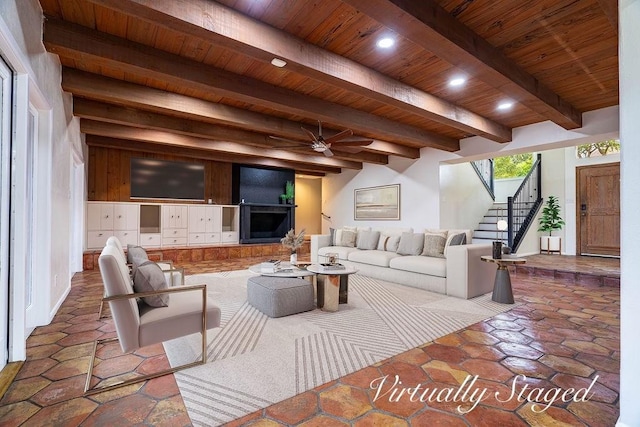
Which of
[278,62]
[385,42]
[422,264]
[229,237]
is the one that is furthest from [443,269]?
[229,237]

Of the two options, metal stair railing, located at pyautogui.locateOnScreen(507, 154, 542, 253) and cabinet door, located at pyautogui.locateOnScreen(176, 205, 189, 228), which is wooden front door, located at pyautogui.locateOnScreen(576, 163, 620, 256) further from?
cabinet door, located at pyautogui.locateOnScreen(176, 205, 189, 228)

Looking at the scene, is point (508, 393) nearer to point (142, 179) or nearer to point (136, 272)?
point (136, 272)

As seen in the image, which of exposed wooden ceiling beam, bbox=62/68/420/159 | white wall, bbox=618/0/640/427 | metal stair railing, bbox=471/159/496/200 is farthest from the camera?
metal stair railing, bbox=471/159/496/200

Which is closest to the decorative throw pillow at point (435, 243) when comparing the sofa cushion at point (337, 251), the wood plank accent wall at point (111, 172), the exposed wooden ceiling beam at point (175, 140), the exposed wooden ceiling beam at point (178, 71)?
the sofa cushion at point (337, 251)

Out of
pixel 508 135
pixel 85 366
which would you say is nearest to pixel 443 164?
pixel 508 135

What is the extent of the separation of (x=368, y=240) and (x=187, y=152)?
15.9ft

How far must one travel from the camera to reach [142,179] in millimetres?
7324

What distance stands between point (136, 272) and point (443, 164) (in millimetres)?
6740

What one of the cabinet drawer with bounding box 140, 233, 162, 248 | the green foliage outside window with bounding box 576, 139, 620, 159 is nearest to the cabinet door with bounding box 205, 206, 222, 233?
the cabinet drawer with bounding box 140, 233, 162, 248

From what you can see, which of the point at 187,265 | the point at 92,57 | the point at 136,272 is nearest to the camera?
the point at 136,272

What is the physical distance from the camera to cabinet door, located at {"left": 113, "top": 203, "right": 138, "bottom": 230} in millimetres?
6816

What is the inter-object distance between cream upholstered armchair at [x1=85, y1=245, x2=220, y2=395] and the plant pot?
28.3ft

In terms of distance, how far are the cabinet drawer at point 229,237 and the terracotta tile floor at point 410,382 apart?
Answer: 16.1 feet

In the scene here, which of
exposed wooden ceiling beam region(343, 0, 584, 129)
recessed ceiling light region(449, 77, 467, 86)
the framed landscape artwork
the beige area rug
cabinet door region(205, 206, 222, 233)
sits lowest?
the beige area rug
